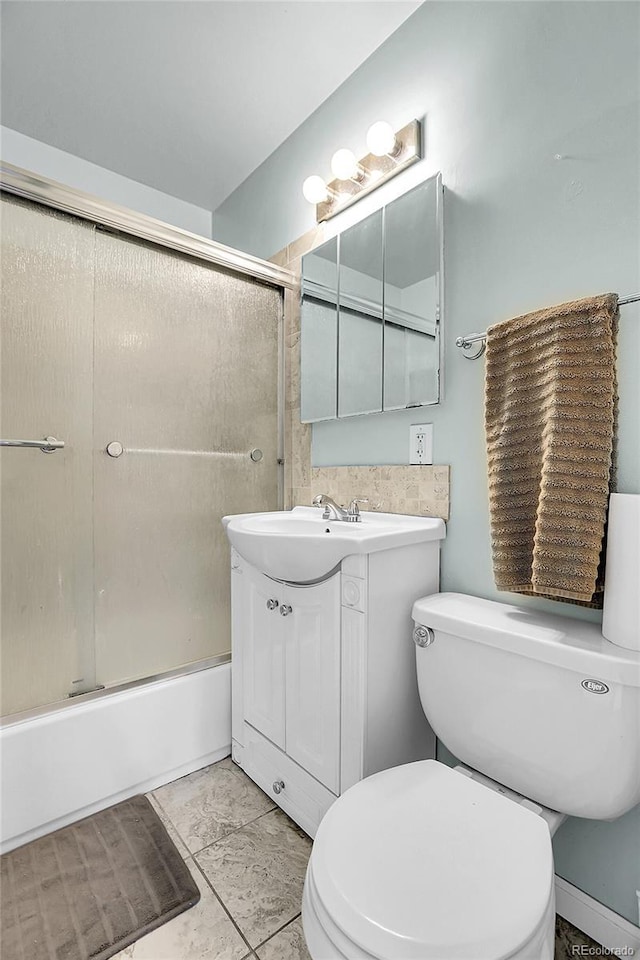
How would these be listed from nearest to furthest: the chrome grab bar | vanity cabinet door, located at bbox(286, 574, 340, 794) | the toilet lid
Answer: the toilet lid < vanity cabinet door, located at bbox(286, 574, 340, 794) < the chrome grab bar

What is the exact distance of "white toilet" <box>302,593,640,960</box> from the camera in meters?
0.68

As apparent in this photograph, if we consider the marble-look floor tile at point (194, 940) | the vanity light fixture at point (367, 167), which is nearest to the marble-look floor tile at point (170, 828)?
the marble-look floor tile at point (194, 940)

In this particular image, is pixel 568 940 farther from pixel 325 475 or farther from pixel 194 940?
pixel 325 475

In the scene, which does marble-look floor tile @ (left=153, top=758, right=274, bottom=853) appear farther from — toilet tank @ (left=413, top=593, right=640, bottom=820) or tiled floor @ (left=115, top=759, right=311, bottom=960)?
toilet tank @ (left=413, top=593, right=640, bottom=820)

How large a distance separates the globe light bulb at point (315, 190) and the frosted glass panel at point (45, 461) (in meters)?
0.76

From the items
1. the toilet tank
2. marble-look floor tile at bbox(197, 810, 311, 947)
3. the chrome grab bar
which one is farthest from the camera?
the chrome grab bar

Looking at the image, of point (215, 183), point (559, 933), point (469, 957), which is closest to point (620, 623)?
point (469, 957)

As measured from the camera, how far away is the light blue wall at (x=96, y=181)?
6.54 feet

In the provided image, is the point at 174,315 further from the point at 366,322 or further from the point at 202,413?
the point at 366,322

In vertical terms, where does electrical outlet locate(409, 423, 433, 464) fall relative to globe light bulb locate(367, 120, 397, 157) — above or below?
below

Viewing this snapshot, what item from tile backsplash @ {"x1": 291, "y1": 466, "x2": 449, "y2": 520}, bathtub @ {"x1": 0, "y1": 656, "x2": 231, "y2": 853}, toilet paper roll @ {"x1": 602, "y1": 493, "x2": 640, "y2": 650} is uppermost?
tile backsplash @ {"x1": 291, "y1": 466, "x2": 449, "y2": 520}

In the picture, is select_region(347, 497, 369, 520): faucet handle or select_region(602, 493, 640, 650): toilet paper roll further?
select_region(347, 497, 369, 520): faucet handle

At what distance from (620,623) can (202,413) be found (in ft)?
4.64

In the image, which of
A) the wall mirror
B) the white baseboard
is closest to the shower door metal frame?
the wall mirror
